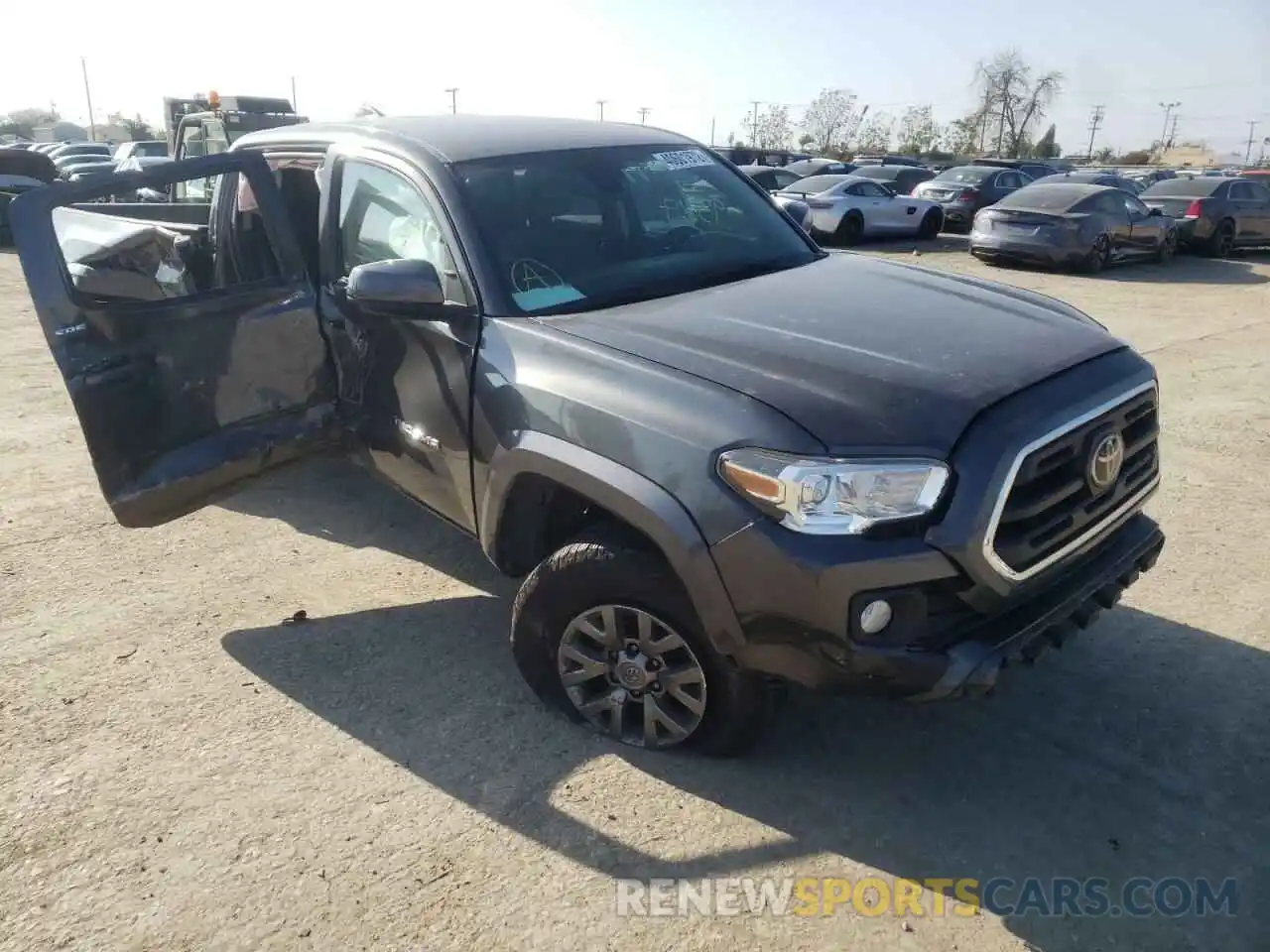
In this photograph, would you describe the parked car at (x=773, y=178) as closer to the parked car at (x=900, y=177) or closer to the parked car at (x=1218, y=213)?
the parked car at (x=900, y=177)

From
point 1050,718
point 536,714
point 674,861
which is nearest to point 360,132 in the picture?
point 536,714

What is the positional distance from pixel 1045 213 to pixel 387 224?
Result: 13.4m

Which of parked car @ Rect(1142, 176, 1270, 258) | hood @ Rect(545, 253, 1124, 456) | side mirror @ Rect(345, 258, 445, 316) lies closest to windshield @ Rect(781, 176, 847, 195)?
parked car @ Rect(1142, 176, 1270, 258)

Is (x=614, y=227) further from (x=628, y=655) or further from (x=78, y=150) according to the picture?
(x=78, y=150)

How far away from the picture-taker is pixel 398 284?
3.16 meters

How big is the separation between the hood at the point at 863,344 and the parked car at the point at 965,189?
17976mm

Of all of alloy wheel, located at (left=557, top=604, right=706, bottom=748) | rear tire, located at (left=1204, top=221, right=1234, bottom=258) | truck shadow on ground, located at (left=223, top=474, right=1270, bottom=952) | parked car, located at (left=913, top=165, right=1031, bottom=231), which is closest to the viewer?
truck shadow on ground, located at (left=223, top=474, right=1270, bottom=952)

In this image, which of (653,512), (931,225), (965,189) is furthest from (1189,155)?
(653,512)

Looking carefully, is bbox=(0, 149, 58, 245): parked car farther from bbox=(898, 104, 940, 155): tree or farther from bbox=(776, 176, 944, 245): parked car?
bbox=(898, 104, 940, 155): tree

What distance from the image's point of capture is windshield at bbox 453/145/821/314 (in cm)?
343

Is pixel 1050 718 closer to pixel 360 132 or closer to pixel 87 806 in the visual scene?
pixel 87 806

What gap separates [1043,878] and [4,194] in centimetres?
1999

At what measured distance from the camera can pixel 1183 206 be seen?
690 inches

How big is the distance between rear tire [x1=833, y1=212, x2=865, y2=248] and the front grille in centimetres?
1553
